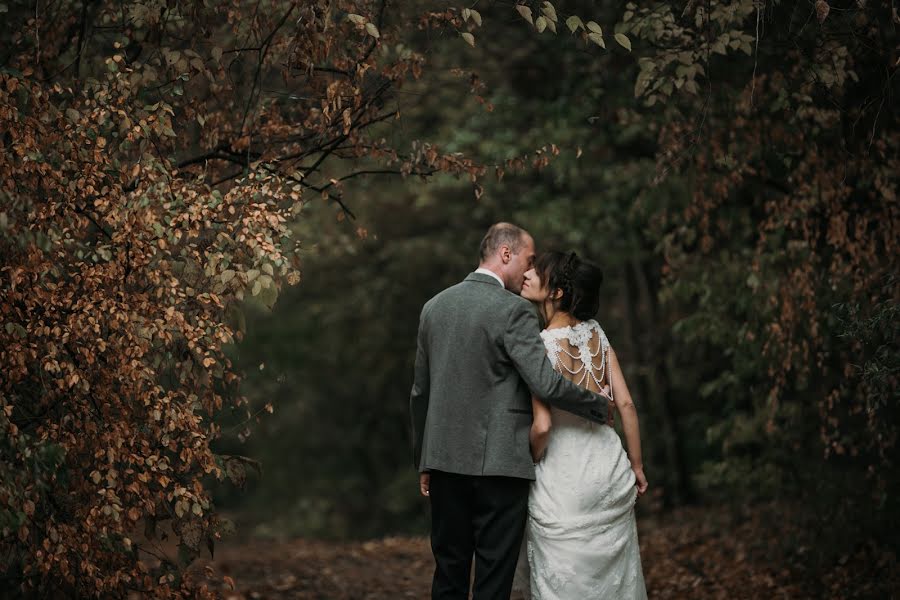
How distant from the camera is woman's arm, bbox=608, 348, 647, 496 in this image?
16.4 ft

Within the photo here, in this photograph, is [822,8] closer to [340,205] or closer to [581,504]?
[581,504]

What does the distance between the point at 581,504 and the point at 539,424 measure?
51cm

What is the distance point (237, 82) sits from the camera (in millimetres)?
6273

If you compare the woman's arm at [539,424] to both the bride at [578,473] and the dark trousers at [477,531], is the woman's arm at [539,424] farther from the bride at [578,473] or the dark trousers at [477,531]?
the dark trousers at [477,531]

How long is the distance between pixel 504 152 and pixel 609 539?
5.86m

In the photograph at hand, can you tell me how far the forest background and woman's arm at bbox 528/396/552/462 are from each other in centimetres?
139

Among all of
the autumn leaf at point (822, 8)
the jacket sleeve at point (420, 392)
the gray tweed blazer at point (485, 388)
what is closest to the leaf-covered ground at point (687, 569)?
the jacket sleeve at point (420, 392)

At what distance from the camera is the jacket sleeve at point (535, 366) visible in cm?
459

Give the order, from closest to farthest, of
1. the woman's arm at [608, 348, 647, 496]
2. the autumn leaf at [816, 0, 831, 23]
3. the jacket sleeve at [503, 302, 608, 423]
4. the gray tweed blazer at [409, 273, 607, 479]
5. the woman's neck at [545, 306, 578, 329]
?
the jacket sleeve at [503, 302, 608, 423]
the gray tweed blazer at [409, 273, 607, 479]
the autumn leaf at [816, 0, 831, 23]
the woman's arm at [608, 348, 647, 496]
the woman's neck at [545, 306, 578, 329]

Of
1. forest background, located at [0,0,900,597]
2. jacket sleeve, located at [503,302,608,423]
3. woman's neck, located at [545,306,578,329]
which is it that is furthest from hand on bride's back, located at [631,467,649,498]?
forest background, located at [0,0,900,597]

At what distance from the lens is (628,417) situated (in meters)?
4.98

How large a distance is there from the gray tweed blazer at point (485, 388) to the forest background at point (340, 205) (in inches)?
36.4

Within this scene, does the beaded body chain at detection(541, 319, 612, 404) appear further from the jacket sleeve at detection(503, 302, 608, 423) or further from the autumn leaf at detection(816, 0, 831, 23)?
the autumn leaf at detection(816, 0, 831, 23)

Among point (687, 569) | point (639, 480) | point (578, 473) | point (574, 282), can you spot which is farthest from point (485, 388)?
point (687, 569)
